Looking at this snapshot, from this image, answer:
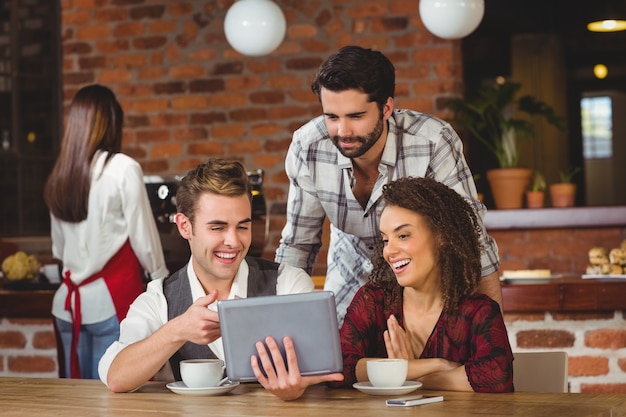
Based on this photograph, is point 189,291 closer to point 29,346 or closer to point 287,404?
point 287,404

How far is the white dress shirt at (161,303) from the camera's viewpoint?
2.34 metres

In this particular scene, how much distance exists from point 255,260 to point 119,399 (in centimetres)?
53

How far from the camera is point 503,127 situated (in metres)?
5.20

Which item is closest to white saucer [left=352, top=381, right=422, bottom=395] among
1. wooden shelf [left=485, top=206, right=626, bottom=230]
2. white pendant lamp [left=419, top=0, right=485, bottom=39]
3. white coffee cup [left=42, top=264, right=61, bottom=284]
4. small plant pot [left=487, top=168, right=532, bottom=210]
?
white coffee cup [left=42, top=264, right=61, bottom=284]

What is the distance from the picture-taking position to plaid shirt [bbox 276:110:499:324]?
106 inches

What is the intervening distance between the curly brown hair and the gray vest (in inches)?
10.3

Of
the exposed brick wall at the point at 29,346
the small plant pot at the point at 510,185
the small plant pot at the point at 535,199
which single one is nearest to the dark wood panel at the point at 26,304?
the exposed brick wall at the point at 29,346

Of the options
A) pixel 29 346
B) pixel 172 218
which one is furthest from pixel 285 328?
pixel 29 346

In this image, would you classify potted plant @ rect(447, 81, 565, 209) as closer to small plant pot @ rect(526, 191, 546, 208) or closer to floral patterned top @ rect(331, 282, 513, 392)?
small plant pot @ rect(526, 191, 546, 208)

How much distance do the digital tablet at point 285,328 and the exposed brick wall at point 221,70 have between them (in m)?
3.11

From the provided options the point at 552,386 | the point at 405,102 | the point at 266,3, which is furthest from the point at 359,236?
the point at 405,102

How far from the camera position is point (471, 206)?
2.56 m

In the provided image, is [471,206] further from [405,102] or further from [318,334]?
[405,102]

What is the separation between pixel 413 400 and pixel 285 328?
27 centimetres
